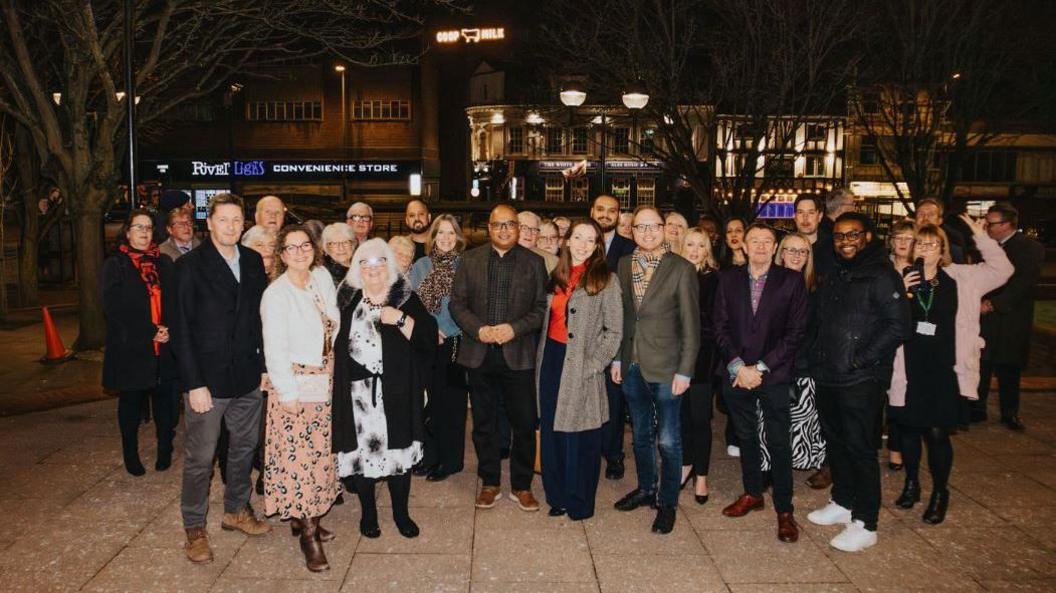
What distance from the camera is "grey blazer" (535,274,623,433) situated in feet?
17.6

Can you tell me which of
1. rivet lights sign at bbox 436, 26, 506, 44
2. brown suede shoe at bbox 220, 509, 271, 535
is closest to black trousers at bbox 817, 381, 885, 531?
brown suede shoe at bbox 220, 509, 271, 535

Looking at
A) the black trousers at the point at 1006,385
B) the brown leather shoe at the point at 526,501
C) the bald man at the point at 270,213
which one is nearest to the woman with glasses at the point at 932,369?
the black trousers at the point at 1006,385

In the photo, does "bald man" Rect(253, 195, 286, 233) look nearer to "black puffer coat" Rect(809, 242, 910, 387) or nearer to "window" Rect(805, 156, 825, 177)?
"black puffer coat" Rect(809, 242, 910, 387)

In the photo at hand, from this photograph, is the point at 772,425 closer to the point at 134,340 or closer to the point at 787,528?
the point at 787,528

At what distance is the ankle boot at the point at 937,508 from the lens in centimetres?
546

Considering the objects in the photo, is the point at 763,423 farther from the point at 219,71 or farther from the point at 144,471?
the point at 219,71

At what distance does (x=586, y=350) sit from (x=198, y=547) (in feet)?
9.20

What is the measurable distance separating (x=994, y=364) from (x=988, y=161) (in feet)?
168

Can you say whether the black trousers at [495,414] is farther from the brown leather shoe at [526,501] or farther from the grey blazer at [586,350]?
the grey blazer at [586,350]

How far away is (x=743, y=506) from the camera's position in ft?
18.4

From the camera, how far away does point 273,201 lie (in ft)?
22.1

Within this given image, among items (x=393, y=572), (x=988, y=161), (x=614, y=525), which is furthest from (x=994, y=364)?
(x=988, y=161)

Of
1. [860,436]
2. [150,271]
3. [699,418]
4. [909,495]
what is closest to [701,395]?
[699,418]

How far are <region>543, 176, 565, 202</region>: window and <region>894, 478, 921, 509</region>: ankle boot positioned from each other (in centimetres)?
4689
